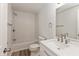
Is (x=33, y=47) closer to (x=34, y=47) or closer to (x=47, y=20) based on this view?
(x=34, y=47)

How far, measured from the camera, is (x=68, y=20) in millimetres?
1334

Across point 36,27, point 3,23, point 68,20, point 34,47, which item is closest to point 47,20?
point 36,27

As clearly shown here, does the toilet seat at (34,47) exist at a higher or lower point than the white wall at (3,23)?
lower

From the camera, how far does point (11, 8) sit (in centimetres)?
128

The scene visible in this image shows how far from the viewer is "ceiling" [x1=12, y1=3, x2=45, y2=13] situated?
1.25 m

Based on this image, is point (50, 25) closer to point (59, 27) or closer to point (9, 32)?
point (59, 27)

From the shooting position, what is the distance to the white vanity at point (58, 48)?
34.9 inches

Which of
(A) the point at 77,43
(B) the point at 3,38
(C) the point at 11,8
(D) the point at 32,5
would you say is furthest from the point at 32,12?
(A) the point at 77,43

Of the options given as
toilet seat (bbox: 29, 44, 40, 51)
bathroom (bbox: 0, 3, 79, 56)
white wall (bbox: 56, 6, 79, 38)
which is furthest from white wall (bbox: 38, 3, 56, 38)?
toilet seat (bbox: 29, 44, 40, 51)

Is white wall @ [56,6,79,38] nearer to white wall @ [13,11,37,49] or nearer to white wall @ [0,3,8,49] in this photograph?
white wall @ [13,11,37,49]

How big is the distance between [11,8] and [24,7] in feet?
0.74

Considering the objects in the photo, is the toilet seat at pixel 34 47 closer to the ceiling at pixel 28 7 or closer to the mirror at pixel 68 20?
the mirror at pixel 68 20

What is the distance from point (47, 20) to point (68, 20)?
0.39 metres

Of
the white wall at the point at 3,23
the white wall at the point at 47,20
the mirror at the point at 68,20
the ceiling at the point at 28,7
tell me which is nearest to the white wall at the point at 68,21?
the mirror at the point at 68,20
